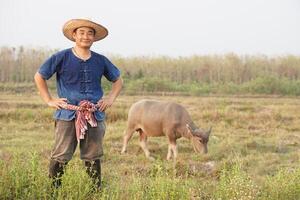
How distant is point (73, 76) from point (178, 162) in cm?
351

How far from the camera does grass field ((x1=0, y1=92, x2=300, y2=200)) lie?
437 cm

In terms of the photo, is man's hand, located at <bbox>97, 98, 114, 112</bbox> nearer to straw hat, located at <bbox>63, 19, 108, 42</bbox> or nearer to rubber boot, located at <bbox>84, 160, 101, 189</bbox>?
rubber boot, located at <bbox>84, 160, 101, 189</bbox>

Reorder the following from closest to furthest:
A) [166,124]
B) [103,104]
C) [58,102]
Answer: [58,102] → [103,104] → [166,124]

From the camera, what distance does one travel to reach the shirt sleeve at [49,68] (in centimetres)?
456

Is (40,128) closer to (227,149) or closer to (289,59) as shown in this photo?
(227,149)

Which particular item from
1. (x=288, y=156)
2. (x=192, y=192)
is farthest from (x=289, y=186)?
(x=288, y=156)

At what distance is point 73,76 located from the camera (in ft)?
15.2

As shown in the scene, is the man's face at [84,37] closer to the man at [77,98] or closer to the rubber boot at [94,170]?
the man at [77,98]

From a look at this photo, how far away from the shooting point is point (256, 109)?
17.1 m

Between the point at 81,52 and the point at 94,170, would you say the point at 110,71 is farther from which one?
the point at 94,170

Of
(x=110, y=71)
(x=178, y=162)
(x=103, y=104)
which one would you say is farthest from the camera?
(x=178, y=162)

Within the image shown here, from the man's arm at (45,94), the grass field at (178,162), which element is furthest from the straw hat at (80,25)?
the grass field at (178,162)

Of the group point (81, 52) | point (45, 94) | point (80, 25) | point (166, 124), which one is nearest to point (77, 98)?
point (45, 94)

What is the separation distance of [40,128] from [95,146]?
27.0ft
